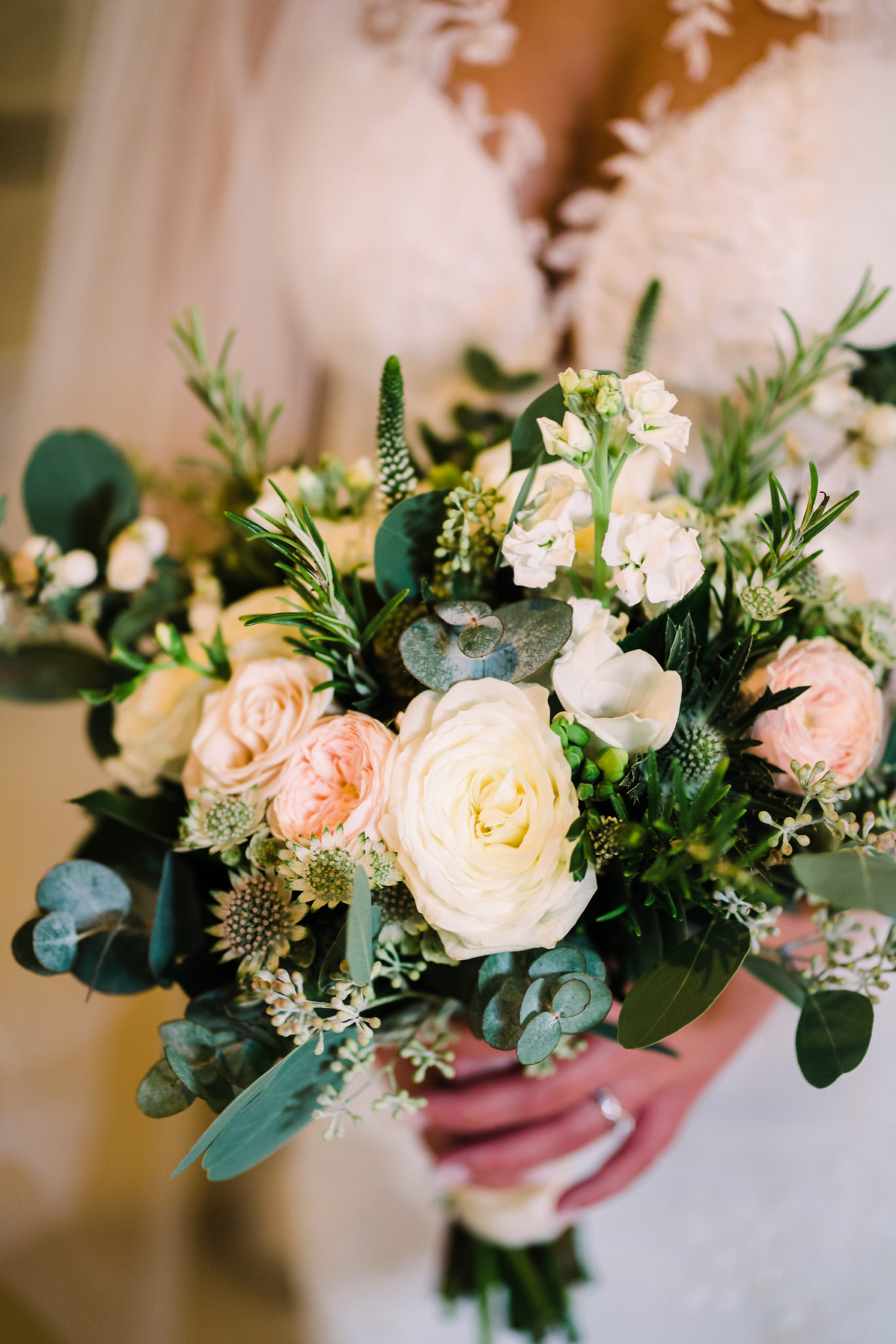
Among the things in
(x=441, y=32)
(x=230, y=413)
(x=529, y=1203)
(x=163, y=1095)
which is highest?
(x=441, y=32)

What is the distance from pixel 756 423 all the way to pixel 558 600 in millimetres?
322

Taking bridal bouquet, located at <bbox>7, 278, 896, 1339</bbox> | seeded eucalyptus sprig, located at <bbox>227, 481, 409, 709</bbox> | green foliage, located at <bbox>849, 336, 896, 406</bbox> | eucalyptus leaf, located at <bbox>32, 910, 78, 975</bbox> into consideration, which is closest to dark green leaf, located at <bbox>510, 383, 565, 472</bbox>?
bridal bouquet, located at <bbox>7, 278, 896, 1339</bbox>

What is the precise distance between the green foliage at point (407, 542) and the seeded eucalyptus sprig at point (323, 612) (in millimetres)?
23

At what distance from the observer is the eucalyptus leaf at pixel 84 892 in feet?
1.94

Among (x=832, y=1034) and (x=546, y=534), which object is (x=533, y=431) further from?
(x=832, y=1034)

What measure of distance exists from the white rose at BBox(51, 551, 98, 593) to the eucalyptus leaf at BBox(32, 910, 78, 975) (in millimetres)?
289

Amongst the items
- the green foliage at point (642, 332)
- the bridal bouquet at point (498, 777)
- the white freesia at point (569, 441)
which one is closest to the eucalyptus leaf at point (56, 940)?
the bridal bouquet at point (498, 777)

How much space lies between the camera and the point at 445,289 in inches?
41.0

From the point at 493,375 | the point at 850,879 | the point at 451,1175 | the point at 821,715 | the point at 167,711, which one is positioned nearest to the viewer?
the point at 850,879

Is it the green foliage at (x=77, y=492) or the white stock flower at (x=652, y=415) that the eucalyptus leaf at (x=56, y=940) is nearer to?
the green foliage at (x=77, y=492)

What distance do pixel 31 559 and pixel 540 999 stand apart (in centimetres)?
58

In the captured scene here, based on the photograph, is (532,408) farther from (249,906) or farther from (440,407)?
(440,407)

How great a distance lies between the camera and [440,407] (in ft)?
3.48

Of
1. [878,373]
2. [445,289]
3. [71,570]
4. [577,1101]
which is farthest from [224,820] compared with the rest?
[445,289]
